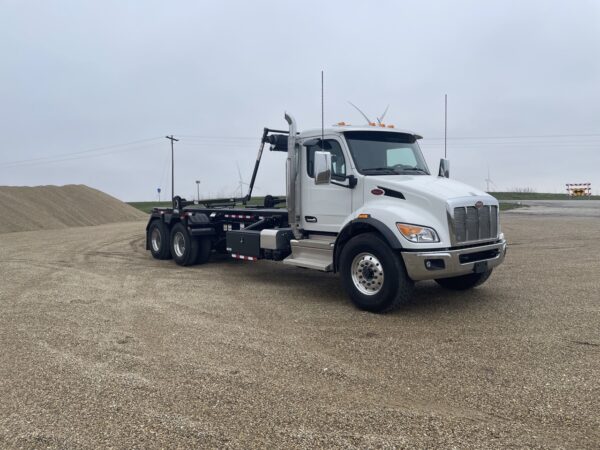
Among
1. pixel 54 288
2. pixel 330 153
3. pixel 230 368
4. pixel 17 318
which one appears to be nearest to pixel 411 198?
pixel 330 153

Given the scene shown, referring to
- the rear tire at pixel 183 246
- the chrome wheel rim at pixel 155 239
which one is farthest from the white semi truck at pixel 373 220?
the chrome wheel rim at pixel 155 239

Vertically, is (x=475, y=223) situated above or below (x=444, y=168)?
below

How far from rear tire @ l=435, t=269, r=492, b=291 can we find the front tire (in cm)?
170

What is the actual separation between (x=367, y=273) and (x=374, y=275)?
0.38 ft

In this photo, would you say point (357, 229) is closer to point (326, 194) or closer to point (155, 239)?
point (326, 194)

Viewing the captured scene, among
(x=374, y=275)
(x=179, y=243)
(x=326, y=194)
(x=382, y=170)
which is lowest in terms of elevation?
(x=374, y=275)

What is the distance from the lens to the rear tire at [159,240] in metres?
12.5

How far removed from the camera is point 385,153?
26.4ft

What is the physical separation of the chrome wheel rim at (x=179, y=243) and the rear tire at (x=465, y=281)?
616cm

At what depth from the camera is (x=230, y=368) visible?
192 inches

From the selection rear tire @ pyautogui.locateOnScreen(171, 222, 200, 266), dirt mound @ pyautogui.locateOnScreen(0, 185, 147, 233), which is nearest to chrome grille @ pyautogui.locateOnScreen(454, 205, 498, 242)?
rear tire @ pyautogui.locateOnScreen(171, 222, 200, 266)

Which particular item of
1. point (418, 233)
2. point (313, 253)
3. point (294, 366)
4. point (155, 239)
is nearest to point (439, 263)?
point (418, 233)

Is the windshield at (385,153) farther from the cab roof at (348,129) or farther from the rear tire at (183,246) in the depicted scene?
the rear tire at (183,246)

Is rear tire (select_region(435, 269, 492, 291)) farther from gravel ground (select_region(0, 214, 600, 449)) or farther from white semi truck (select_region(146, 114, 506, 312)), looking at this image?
gravel ground (select_region(0, 214, 600, 449))
